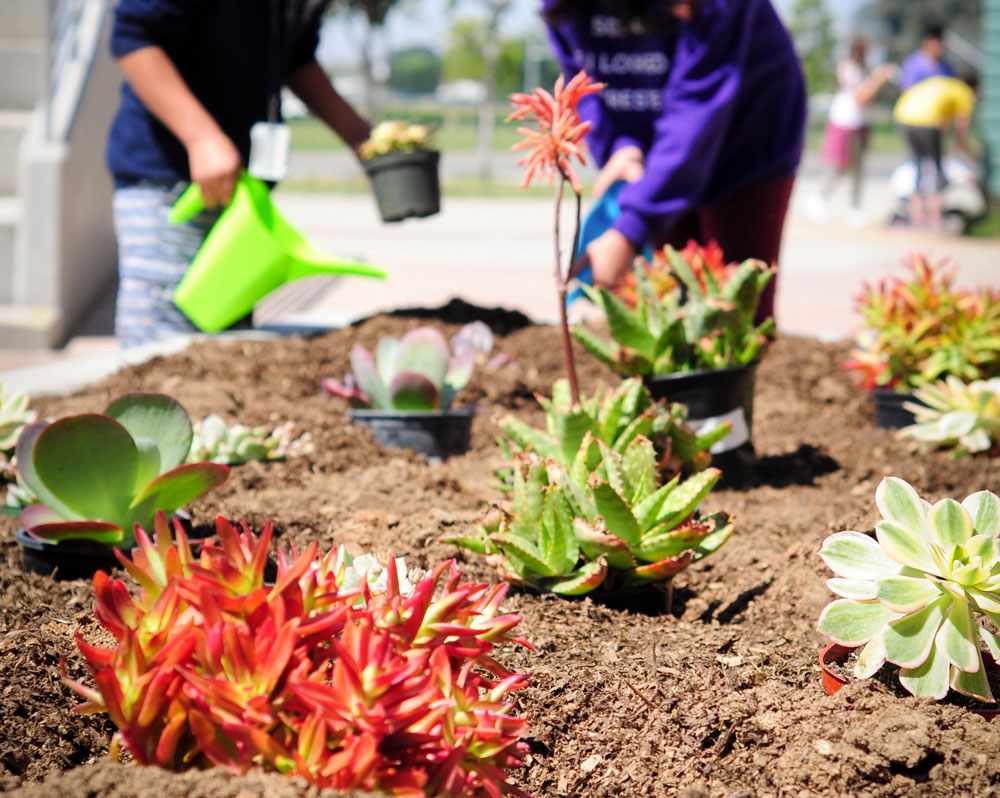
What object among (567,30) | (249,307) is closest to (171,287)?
(249,307)

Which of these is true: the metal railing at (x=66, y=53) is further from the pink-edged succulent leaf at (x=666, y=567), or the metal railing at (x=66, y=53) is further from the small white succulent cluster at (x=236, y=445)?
the pink-edged succulent leaf at (x=666, y=567)

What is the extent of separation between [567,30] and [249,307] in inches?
55.2

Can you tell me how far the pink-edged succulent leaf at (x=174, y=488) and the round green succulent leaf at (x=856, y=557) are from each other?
93 cm

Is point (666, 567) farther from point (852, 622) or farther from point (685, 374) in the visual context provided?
point (685, 374)

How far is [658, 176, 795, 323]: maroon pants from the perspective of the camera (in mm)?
3527

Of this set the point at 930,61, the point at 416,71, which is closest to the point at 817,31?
the point at 416,71

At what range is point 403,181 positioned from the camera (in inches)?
155

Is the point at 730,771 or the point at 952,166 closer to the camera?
the point at 730,771

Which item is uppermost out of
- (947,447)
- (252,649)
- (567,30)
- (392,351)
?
(567,30)

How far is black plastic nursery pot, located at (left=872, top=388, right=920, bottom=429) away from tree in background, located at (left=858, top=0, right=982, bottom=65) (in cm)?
7833

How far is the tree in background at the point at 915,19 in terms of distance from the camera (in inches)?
2987

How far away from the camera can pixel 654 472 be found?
1.77 meters

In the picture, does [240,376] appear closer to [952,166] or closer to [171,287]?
[171,287]

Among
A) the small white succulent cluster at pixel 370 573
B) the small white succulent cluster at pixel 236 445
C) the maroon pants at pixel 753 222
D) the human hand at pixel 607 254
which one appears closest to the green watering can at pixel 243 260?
the human hand at pixel 607 254
